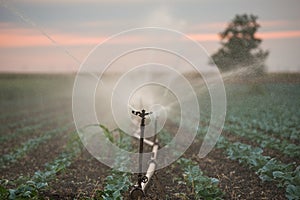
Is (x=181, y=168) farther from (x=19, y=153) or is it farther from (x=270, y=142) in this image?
(x=19, y=153)

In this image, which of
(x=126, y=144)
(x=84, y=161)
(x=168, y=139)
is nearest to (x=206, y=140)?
(x=168, y=139)

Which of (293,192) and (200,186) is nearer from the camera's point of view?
(293,192)

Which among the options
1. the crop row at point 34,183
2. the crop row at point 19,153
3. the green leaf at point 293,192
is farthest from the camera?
the crop row at point 19,153

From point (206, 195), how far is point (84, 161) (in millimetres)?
3998

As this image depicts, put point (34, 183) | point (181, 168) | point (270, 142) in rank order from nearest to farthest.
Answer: point (34, 183), point (181, 168), point (270, 142)

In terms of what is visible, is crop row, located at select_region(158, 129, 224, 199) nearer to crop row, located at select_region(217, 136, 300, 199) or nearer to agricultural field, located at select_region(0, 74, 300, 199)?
agricultural field, located at select_region(0, 74, 300, 199)

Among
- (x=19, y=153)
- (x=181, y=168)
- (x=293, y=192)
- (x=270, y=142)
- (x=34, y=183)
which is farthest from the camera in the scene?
(x=19, y=153)

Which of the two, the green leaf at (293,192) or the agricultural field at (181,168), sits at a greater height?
the green leaf at (293,192)

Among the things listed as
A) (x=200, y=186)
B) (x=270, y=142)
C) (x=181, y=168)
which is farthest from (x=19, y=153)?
(x=270, y=142)

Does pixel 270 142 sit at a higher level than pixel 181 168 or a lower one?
higher

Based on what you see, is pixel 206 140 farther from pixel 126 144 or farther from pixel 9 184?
pixel 9 184

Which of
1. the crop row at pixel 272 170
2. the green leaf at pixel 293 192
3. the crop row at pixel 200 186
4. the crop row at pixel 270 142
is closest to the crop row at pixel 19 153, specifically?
the crop row at pixel 200 186

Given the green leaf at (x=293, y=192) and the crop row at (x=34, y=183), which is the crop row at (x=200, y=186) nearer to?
the green leaf at (x=293, y=192)

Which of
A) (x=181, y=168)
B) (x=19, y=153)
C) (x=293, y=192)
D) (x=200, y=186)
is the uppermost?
(x=293, y=192)
